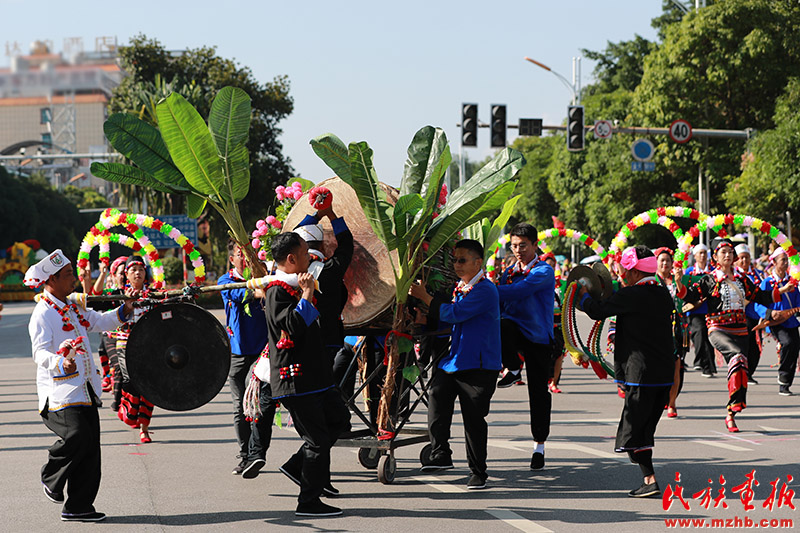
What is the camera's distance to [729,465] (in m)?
8.52

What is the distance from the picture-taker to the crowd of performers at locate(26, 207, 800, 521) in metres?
6.92

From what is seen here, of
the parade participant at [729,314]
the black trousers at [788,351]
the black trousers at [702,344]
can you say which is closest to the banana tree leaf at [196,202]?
the parade participant at [729,314]

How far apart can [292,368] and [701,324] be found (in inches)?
434

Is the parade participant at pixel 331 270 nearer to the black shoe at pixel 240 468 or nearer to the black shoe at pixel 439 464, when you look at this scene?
the black shoe at pixel 439 464

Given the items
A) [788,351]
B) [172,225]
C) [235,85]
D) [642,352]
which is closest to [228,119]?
[642,352]

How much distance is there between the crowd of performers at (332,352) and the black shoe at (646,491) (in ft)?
0.03

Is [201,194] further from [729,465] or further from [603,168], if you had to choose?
[603,168]

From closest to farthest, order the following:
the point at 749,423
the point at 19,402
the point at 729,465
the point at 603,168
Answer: the point at 729,465 → the point at 749,423 → the point at 19,402 → the point at 603,168

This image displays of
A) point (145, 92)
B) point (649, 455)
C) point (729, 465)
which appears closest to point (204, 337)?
point (649, 455)

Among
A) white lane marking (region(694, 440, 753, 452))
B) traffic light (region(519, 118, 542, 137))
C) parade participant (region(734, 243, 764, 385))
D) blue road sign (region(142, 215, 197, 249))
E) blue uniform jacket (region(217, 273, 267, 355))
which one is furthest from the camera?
blue road sign (region(142, 215, 197, 249))

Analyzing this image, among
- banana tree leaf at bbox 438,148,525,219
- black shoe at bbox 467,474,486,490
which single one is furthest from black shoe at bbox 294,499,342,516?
banana tree leaf at bbox 438,148,525,219

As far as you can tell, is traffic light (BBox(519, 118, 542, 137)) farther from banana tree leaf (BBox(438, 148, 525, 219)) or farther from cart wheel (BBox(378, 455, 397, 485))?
cart wheel (BBox(378, 455, 397, 485))

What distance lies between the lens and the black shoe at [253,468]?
794 centimetres

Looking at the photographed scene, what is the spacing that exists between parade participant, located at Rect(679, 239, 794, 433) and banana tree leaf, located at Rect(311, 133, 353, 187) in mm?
4855
